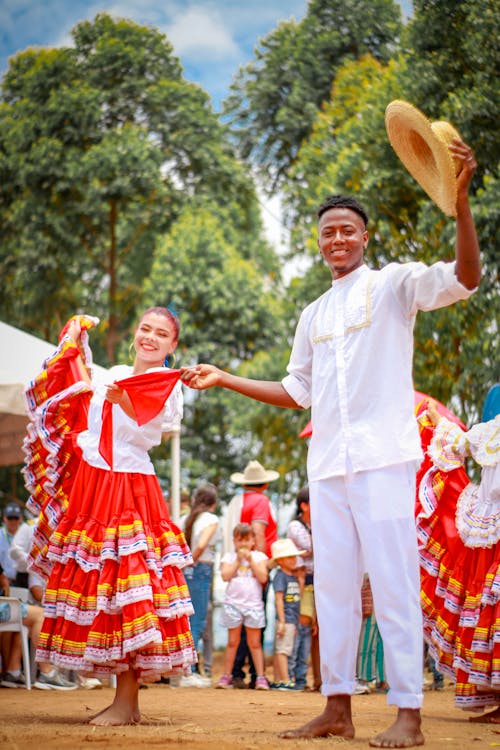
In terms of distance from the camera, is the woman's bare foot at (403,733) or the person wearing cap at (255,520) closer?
the woman's bare foot at (403,733)

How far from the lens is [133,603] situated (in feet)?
15.8

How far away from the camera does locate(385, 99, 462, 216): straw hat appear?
3.71 meters

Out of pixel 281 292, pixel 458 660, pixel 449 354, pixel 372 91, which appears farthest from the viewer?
pixel 281 292

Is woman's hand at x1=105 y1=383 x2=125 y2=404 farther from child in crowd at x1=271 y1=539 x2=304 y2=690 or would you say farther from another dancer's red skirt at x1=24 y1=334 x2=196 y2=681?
child in crowd at x1=271 y1=539 x2=304 y2=690

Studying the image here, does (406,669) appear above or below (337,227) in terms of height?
below

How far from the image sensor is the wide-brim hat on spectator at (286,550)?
9477mm

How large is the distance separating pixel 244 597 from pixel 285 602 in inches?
17.2

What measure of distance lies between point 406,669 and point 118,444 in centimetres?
202

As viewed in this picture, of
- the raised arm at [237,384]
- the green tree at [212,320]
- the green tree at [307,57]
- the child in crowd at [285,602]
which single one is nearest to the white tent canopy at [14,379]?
the child in crowd at [285,602]

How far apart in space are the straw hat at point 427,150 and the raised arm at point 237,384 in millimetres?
1078

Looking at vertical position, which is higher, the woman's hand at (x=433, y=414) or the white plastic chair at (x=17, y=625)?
the woman's hand at (x=433, y=414)

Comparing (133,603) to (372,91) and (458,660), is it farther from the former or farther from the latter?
(372,91)

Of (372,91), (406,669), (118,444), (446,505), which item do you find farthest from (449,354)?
(406,669)

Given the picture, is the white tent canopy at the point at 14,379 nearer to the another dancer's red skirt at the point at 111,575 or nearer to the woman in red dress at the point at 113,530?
the woman in red dress at the point at 113,530
